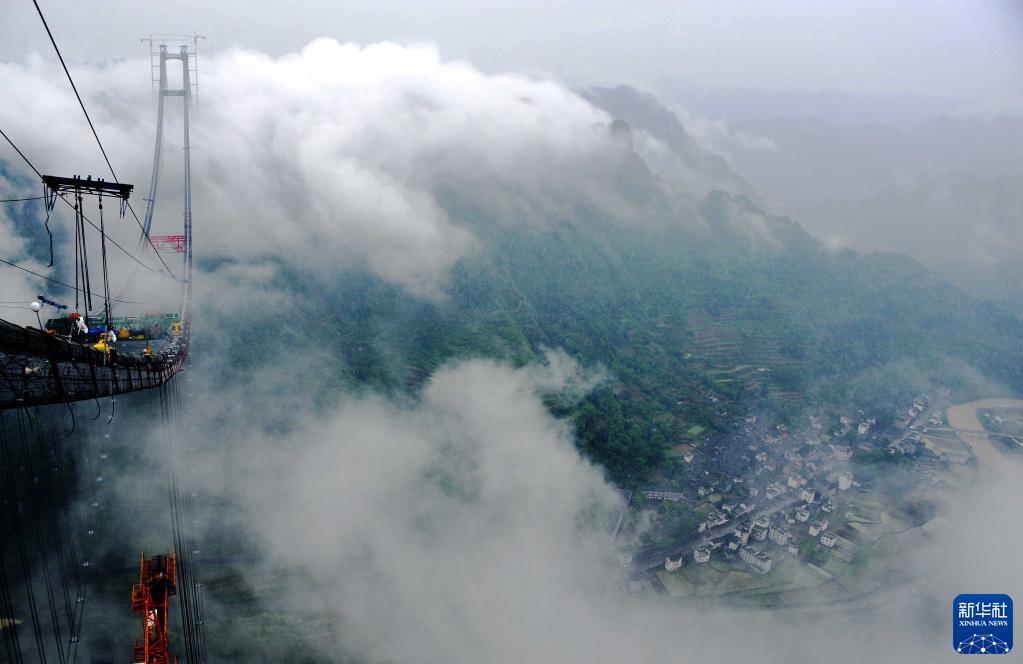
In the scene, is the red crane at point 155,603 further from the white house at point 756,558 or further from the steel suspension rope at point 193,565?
the white house at point 756,558

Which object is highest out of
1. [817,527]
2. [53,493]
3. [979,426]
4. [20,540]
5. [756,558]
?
[53,493]

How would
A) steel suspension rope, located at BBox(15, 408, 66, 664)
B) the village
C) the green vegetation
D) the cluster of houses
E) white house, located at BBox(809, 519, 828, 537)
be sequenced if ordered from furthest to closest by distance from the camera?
the green vegetation
white house, located at BBox(809, 519, 828, 537)
the cluster of houses
the village
steel suspension rope, located at BBox(15, 408, 66, 664)

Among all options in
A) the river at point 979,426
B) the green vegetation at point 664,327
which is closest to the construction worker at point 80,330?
the green vegetation at point 664,327

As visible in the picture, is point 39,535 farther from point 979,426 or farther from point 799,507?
point 979,426

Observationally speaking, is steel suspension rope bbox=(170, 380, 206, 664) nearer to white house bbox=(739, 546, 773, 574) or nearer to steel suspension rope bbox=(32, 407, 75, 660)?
steel suspension rope bbox=(32, 407, 75, 660)

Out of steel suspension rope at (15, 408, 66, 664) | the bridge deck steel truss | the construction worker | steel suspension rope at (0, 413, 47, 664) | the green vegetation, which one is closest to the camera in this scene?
the bridge deck steel truss

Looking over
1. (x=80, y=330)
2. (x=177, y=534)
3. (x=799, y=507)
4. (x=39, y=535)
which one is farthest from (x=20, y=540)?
(x=799, y=507)

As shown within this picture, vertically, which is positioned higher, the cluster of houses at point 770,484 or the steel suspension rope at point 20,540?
the steel suspension rope at point 20,540

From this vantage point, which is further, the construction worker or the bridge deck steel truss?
the construction worker

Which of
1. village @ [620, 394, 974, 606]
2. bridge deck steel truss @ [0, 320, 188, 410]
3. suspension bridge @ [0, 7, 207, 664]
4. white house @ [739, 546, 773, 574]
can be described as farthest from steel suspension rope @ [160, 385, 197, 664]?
white house @ [739, 546, 773, 574]

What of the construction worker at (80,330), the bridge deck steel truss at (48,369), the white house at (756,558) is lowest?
the white house at (756,558)

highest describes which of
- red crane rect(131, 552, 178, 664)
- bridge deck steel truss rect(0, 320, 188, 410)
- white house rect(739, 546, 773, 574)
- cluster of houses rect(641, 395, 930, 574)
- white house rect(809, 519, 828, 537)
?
bridge deck steel truss rect(0, 320, 188, 410)
